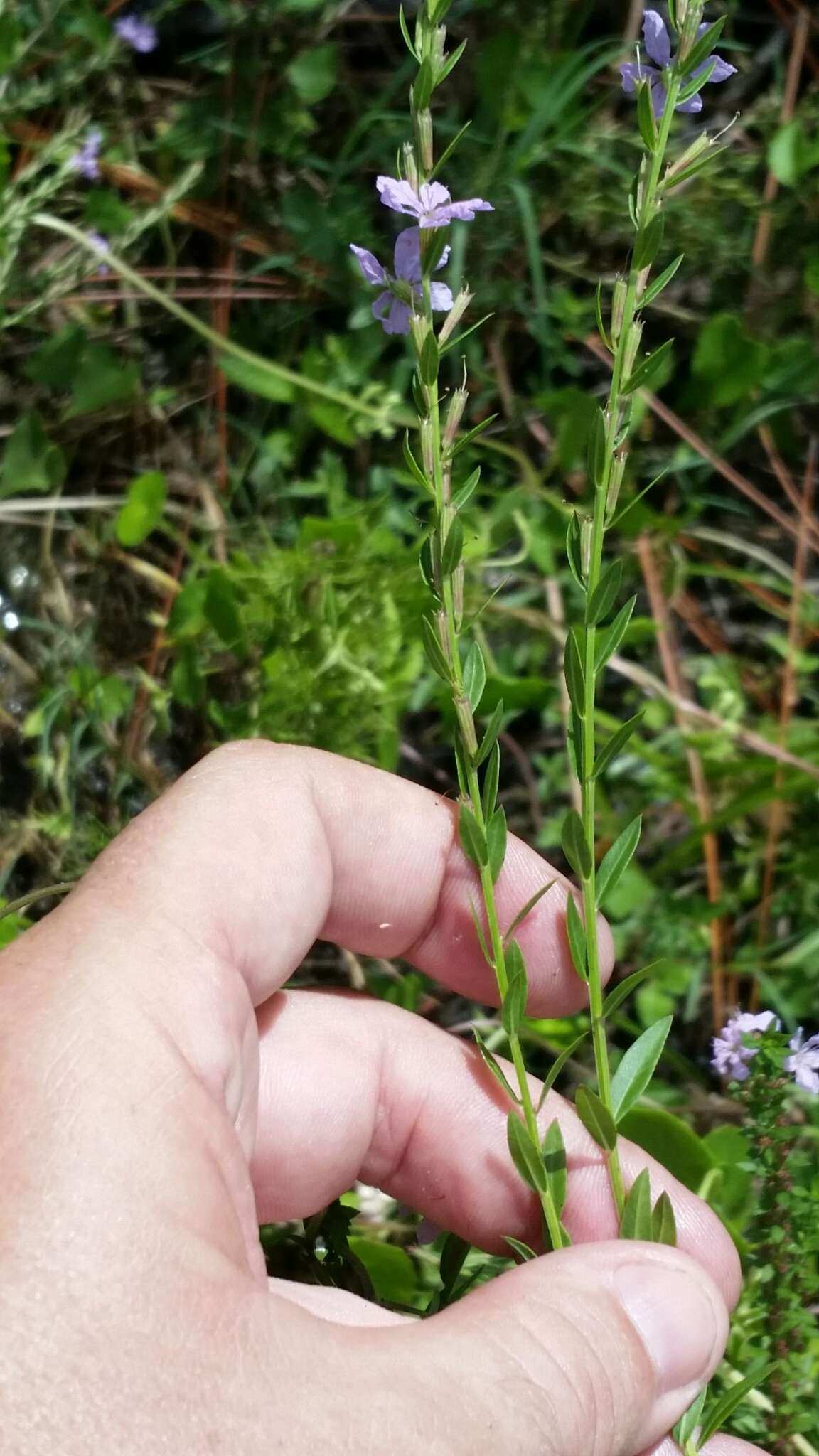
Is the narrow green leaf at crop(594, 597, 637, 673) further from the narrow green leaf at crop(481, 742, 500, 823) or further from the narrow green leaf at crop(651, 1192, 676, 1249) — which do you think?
the narrow green leaf at crop(651, 1192, 676, 1249)

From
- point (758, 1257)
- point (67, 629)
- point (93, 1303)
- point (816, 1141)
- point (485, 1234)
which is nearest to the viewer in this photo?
point (93, 1303)

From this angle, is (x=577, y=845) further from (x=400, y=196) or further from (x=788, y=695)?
(x=788, y=695)

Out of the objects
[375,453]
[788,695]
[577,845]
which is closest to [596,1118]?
[577,845]

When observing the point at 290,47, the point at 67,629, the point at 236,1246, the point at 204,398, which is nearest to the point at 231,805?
the point at 236,1246

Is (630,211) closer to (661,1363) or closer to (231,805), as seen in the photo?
(231,805)

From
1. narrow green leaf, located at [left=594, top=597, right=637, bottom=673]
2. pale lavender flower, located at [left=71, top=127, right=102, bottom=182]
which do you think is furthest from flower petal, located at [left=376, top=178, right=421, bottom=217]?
pale lavender flower, located at [left=71, top=127, right=102, bottom=182]

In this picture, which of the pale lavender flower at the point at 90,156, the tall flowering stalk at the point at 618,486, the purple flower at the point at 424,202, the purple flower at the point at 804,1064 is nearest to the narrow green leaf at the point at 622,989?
the tall flowering stalk at the point at 618,486
